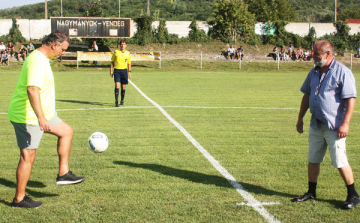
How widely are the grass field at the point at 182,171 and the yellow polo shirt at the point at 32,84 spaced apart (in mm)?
1095

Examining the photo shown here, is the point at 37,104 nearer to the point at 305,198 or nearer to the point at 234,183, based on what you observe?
the point at 234,183

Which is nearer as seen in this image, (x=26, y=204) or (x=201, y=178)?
(x=26, y=204)

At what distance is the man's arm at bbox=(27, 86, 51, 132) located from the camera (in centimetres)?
469

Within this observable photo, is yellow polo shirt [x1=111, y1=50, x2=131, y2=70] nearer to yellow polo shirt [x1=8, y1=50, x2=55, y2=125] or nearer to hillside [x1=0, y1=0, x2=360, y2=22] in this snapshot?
yellow polo shirt [x1=8, y1=50, x2=55, y2=125]

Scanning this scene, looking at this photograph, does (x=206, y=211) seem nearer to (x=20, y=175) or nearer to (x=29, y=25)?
(x=20, y=175)

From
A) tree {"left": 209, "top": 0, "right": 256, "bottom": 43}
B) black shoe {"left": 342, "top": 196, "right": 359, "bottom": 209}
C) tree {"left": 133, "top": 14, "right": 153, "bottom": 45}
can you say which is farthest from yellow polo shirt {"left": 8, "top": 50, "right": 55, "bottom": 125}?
tree {"left": 209, "top": 0, "right": 256, "bottom": 43}

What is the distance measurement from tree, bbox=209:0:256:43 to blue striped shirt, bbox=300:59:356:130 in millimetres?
45496

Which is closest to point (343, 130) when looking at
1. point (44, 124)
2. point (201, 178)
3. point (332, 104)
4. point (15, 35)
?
point (332, 104)

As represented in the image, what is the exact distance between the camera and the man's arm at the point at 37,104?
15.4 feet

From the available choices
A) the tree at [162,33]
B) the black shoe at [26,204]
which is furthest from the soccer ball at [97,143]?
the tree at [162,33]

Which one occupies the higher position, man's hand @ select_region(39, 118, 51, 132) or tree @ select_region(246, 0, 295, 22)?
tree @ select_region(246, 0, 295, 22)

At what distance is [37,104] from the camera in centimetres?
470

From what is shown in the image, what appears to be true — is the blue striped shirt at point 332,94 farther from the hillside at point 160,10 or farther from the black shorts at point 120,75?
the hillside at point 160,10

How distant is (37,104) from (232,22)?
156ft
